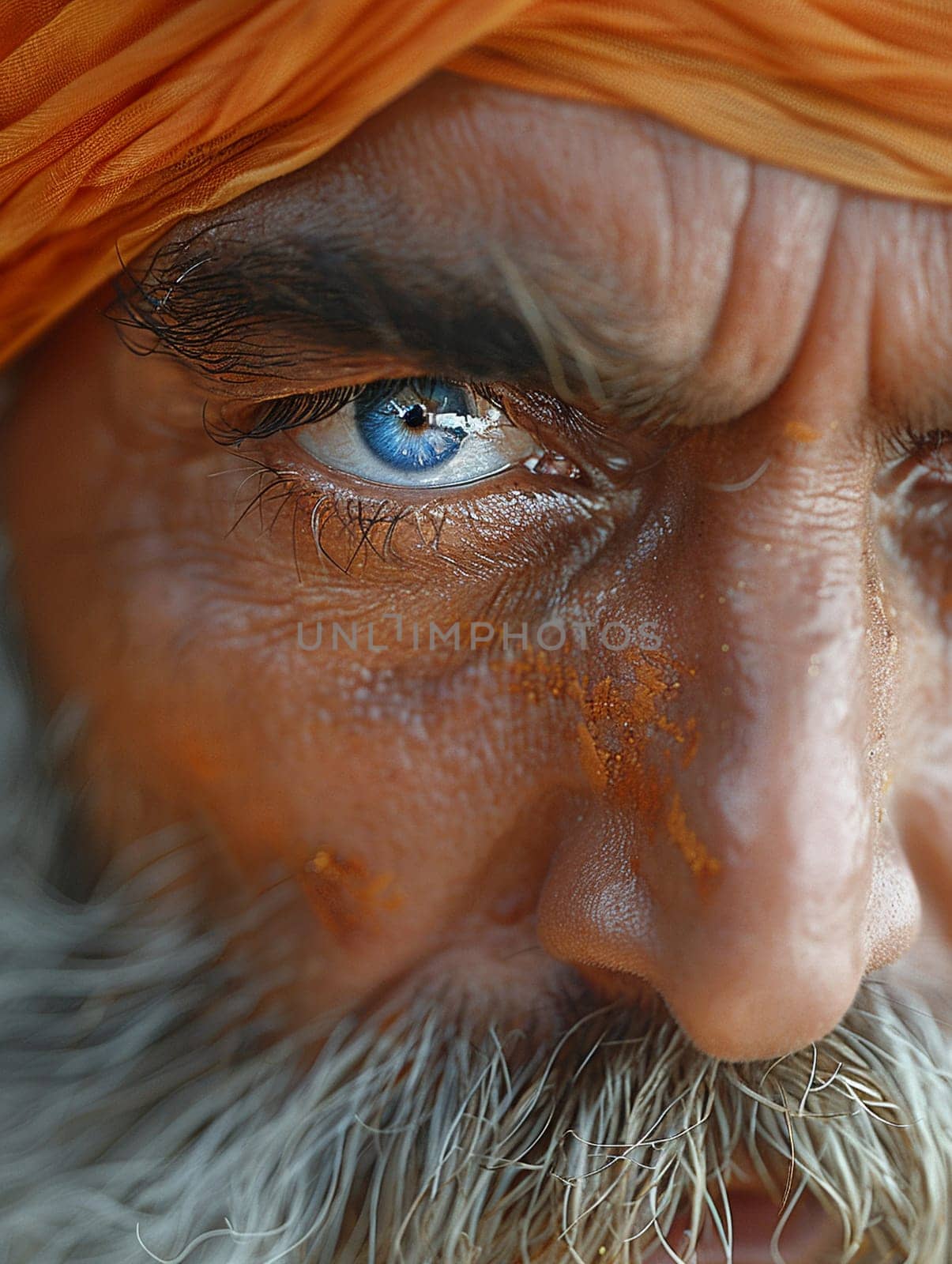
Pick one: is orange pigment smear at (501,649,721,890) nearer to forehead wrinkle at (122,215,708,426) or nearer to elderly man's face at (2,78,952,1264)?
elderly man's face at (2,78,952,1264)

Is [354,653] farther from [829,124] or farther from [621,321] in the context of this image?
[829,124]

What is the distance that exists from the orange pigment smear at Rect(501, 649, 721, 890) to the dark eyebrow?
154mm

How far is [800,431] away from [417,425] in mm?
235

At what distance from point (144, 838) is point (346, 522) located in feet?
0.87

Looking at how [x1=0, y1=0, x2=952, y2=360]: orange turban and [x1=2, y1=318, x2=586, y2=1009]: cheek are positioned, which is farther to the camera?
[x1=2, y1=318, x2=586, y2=1009]: cheek

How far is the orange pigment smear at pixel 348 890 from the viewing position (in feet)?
2.43

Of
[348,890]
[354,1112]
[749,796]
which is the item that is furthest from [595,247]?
[354,1112]

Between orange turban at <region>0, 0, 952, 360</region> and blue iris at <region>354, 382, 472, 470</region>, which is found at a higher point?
orange turban at <region>0, 0, 952, 360</region>

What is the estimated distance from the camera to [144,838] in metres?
0.79

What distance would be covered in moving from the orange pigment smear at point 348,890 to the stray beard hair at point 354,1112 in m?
0.05

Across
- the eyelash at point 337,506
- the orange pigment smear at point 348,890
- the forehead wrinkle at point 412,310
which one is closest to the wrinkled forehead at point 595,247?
the forehead wrinkle at point 412,310

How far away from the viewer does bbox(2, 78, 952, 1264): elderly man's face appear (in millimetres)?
619

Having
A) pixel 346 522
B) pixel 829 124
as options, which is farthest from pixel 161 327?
pixel 829 124

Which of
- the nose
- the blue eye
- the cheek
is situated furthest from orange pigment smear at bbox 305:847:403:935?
the blue eye
